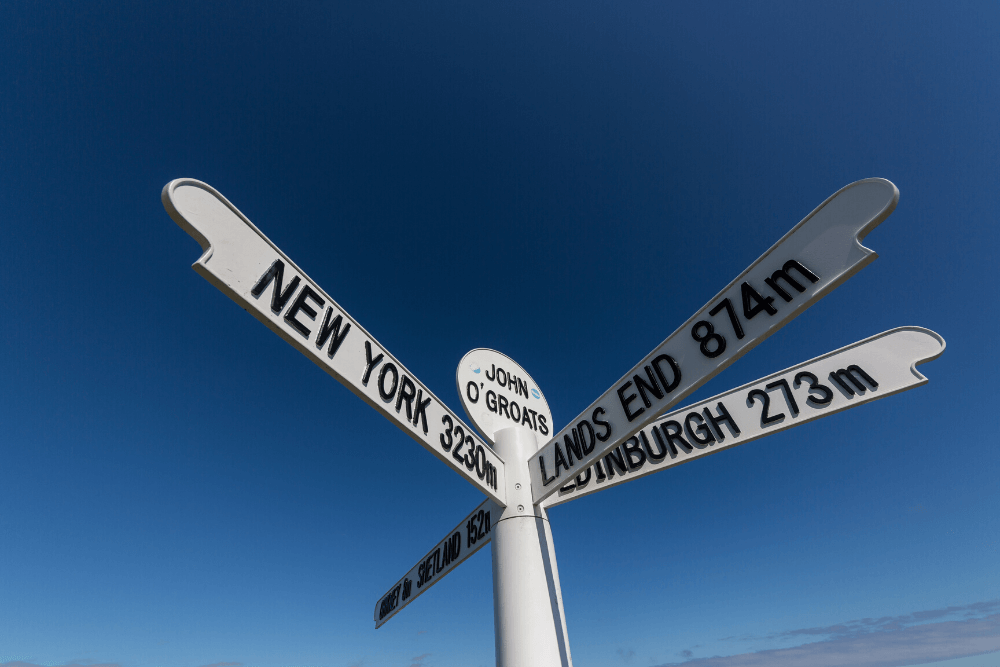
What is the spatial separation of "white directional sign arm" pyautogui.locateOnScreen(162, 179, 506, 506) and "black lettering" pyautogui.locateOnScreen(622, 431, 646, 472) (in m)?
1.21

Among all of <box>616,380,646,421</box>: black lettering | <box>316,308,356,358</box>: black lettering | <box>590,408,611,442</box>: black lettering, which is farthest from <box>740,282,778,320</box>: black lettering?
<box>316,308,356,358</box>: black lettering

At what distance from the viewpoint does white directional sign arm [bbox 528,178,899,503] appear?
186 cm

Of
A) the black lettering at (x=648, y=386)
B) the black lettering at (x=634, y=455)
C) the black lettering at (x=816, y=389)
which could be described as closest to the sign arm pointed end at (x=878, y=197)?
the black lettering at (x=648, y=386)

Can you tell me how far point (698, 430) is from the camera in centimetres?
322

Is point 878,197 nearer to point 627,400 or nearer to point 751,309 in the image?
point 751,309

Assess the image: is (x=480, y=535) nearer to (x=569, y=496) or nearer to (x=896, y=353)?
(x=569, y=496)

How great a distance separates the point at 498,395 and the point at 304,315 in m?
2.27

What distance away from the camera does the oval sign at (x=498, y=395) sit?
377cm

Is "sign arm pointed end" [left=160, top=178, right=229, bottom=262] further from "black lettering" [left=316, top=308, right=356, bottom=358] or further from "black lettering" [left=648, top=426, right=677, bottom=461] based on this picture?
"black lettering" [left=648, top=426, right=677, bottom=461]

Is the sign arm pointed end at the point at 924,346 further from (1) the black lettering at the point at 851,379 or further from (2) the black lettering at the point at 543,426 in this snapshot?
(2) the black lettering at the point at 543,426

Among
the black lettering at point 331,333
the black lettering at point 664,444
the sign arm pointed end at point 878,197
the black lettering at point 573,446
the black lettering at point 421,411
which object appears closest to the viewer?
the sign arm pointed end at point 878,197

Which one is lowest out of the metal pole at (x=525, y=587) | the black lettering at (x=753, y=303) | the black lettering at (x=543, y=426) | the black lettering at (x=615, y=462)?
the metal pole at (x=525, y=587)

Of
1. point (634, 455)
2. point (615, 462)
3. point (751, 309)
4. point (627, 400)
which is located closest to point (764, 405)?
point (634, 455)

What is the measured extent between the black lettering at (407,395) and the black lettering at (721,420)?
7.14 feet
